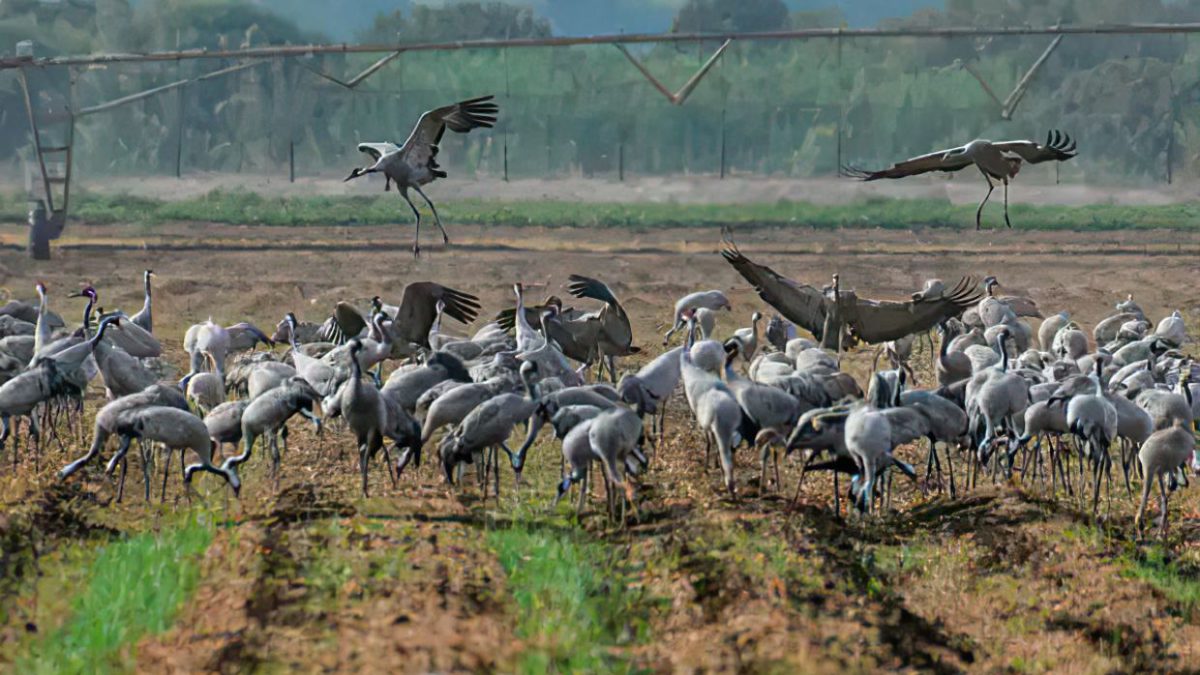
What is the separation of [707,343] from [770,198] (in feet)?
70.4

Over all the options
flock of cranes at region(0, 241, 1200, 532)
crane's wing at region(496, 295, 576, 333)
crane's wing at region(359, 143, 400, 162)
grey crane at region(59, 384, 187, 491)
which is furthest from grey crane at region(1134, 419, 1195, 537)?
crane's wing at region(359, 143, 400, 162)

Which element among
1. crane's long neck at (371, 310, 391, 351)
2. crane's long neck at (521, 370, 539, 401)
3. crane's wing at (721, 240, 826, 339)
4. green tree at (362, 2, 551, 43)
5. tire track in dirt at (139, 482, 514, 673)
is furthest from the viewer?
green tree at (362, 2, 551, 43)

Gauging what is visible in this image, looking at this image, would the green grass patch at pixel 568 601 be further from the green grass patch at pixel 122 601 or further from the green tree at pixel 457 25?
the green tree at pixel 457 25

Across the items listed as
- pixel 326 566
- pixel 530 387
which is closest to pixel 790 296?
pixel 530 387

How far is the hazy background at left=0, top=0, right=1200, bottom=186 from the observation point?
3581 centimetres

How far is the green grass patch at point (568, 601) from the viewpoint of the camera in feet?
22.4

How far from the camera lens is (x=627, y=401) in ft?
33.2

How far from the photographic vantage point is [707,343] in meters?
11.1

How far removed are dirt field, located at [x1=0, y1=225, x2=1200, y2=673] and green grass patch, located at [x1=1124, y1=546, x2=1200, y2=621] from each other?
2cm

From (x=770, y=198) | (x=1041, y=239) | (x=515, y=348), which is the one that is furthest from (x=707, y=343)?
(x=770, y=198)

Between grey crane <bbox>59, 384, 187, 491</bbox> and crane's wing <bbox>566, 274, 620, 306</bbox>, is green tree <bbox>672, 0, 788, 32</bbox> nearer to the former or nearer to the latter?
crane's wing <bbox>566, 274, 620, 306</bbox>

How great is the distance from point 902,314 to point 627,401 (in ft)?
7.41

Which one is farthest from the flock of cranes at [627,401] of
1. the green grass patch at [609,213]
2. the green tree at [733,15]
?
the green tree at [733,15]

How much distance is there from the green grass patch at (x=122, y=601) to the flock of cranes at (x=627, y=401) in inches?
34.8
